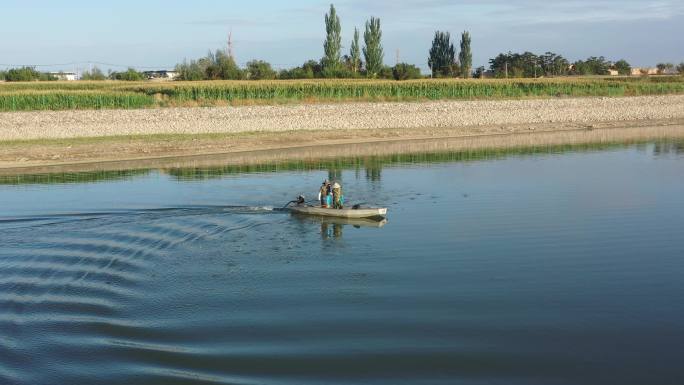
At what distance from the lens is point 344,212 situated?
1094 inches

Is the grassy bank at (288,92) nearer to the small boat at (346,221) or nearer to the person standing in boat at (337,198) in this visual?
the small boat at (346,221)

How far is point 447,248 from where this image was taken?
22938 millimetres

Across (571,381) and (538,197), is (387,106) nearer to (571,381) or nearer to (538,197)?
(538,197)

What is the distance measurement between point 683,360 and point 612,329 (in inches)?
69.3

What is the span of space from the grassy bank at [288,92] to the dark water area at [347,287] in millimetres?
33160

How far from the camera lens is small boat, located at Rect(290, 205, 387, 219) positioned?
1081 inches

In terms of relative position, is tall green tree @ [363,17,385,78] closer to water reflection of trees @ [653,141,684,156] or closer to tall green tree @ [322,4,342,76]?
tall green tree @ [322,4,342,76]

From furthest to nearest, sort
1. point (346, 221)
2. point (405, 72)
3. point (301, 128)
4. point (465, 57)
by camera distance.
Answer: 1. point (465, 57)
2. point (405, 72)
3. point (301, 128)
4. point (346, 221)

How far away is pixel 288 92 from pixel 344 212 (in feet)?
168

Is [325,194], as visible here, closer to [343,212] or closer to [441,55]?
[343,212]

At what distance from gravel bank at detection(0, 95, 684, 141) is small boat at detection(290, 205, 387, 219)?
1162 inches

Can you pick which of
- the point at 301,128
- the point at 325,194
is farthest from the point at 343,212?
the point at 301,128

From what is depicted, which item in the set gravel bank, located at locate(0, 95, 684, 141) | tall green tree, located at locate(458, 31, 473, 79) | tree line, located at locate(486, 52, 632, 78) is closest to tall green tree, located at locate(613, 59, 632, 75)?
tree line, located at locate(486, 52, 632, 78)

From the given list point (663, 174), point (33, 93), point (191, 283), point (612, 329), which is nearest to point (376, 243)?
point (191, 283)
